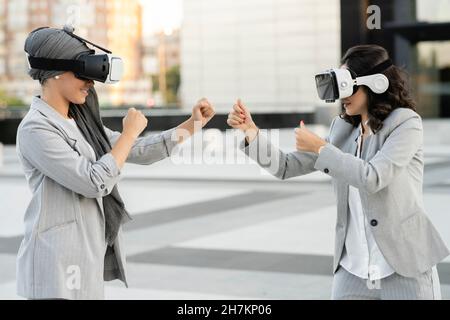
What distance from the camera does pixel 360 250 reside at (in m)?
3.30

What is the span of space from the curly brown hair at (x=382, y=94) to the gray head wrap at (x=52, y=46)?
1028 mm

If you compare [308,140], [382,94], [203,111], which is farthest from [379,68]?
[203,111]

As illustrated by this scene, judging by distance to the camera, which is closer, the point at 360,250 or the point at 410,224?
the point at 410,224

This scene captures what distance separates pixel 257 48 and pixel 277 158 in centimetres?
5256

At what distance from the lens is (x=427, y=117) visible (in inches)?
1726

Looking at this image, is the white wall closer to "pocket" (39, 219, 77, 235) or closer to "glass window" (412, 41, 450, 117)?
"glass window" (412, 41, 450, 117)

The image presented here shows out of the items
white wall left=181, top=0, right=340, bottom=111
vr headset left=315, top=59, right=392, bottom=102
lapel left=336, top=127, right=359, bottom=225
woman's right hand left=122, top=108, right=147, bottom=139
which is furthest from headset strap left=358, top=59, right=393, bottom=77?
white wall left=181, top=0, right=340, bottom=111

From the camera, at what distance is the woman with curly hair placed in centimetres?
314

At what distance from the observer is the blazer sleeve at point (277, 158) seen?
3.59 meters

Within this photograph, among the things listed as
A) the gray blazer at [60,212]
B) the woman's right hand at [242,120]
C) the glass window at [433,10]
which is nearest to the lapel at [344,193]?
the woman's right hand at [242,120]

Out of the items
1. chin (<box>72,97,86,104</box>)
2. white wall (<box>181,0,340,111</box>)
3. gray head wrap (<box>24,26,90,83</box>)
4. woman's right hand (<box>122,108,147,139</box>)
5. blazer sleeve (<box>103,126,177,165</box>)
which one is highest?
white wall (<box>181,0,340,111</box>)

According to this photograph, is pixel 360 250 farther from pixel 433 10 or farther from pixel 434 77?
pixel 434 77

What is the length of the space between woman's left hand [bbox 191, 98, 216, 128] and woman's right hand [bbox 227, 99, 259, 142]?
0.32 ft
